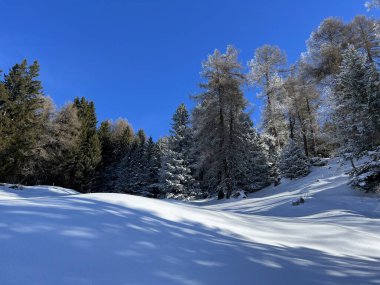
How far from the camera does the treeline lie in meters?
12.9

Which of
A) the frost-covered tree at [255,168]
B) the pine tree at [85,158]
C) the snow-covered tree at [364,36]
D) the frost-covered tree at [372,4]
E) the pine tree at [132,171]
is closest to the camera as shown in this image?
the frost-covered tree at [372,4]

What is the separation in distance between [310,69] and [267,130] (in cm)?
818

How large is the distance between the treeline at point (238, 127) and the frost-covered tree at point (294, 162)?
7 centimetres

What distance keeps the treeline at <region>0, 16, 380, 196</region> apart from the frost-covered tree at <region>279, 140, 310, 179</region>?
0.24 ft

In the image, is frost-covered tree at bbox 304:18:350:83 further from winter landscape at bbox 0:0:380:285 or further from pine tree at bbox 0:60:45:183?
pine tree at bbox 0:60:45:183

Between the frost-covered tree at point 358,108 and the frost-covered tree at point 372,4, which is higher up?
the frost-covered tree at point 372,4

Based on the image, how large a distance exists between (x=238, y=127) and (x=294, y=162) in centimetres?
482

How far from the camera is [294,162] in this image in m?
21.0

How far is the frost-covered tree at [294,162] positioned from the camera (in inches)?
822

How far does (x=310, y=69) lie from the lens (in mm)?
21594

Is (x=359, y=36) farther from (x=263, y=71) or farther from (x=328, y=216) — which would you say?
(x=328, y=216)

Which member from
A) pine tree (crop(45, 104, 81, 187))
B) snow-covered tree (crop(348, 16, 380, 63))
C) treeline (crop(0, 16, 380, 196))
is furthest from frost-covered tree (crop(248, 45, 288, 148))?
pine tree (crop(45, 104, 81, 187))

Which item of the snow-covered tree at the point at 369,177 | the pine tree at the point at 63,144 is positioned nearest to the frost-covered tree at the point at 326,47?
the snow-covered tree at the point at 369,177

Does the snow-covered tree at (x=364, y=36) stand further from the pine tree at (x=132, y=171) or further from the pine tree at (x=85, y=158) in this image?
the pine tree at (x=85, y=158)
